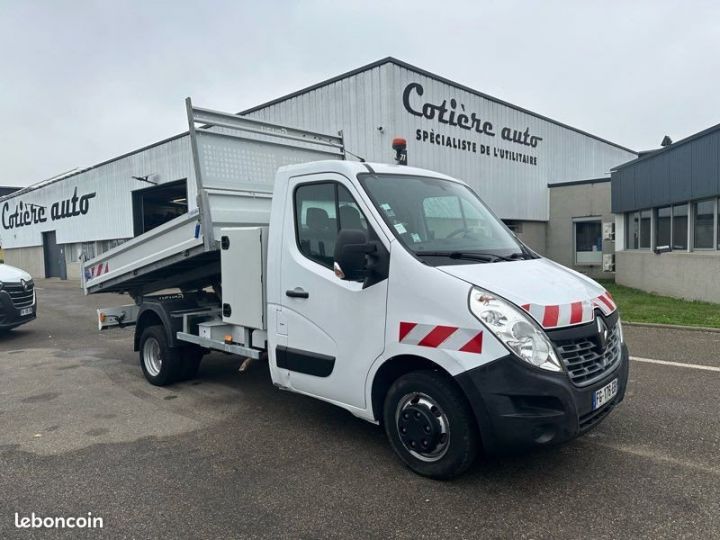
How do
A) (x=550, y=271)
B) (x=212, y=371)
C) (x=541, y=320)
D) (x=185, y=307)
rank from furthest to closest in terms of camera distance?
(x=212, y=371) → (x=185, y=307) → (x=550, y=271) → (x=541, y=320)

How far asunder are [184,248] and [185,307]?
3.52 feet

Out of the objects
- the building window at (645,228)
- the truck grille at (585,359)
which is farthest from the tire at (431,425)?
the building window at (645,228)

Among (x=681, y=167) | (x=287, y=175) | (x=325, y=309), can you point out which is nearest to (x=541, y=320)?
(x=325, y=309)

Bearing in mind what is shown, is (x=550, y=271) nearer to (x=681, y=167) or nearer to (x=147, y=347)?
(x=147, y=347)

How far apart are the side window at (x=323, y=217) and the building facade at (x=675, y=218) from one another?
10.7 metres

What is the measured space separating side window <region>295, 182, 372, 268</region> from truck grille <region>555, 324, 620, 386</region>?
165 cm

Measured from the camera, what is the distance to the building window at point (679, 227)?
1330 centimetres

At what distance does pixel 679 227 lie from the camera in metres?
13.6

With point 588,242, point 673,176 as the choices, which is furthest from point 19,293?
point 588,242

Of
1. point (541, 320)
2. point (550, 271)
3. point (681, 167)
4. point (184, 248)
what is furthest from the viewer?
point (681, 167)

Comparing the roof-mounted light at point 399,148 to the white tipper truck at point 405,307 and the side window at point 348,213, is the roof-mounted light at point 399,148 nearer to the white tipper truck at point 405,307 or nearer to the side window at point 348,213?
the white tipper truck at point 405,307

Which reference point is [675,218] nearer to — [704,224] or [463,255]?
[704,224]

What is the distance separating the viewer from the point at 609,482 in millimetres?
3629

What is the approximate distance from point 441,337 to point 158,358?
428 centimetres
